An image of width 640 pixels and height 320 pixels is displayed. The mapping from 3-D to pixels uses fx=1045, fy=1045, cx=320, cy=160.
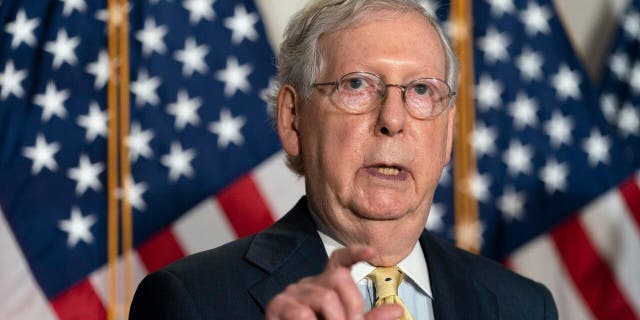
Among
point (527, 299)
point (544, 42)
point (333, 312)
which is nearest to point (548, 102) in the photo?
point (544, 42)

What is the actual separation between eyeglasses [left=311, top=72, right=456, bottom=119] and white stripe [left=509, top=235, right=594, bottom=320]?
1.71m

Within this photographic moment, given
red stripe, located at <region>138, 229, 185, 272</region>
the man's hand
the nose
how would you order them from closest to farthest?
the man's hand < the nose < red stripe, located at <region>138, 229, 185, 272</region>

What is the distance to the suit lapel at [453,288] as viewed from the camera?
85.2 inches

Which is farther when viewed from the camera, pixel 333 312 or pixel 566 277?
pixel 566 277

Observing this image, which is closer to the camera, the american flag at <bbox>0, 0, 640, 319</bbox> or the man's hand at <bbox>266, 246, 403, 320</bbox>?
the man's hand at <bbox>266, 246, 403, 320</bbox>

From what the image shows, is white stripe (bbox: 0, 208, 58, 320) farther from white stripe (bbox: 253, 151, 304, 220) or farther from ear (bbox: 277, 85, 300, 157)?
ear (bbox: 277, 85, 300, 157)

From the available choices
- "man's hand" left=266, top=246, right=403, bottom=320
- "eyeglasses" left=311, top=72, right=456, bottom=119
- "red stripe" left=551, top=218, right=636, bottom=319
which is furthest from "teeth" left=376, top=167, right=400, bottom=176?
"red stripe" left=551, top=218, right=636, bottom=319

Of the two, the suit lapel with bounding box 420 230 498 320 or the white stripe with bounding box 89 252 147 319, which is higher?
the suit lapel with bounding box 420 230 498 320

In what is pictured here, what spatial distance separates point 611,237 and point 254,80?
136 cm

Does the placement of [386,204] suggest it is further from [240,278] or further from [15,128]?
[15,128]

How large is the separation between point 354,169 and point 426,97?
0.20 metres

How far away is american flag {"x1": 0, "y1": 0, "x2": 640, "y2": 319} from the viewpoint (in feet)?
11.0

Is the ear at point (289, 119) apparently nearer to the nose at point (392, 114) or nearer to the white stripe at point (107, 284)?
the nose at point (392, 114)

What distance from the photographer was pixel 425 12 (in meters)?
2.18
